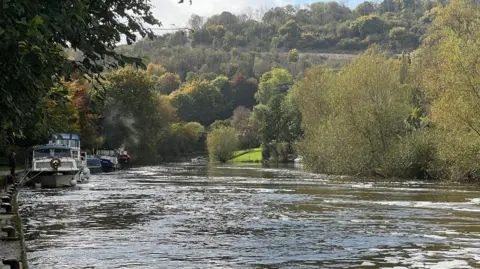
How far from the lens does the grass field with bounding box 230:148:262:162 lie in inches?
4865

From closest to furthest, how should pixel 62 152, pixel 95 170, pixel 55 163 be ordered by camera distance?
pixel 55 163 → pixel 62 152 → pixel 95 170

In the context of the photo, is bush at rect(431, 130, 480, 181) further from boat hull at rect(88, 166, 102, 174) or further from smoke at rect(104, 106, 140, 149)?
smoke at rect(104, 106, 140, 149)

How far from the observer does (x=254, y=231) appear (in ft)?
64.0

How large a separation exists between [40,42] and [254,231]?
12.6 metres

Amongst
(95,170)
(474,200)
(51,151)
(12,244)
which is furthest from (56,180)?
(12,244)

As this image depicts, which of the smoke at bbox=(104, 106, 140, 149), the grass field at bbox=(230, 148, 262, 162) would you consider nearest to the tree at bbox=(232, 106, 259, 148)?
the grass field at bbox=(230, 148, 262, 162)

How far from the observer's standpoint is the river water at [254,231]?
47.9 feet

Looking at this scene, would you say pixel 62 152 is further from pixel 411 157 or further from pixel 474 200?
pixel 474 200

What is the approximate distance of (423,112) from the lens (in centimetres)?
7369

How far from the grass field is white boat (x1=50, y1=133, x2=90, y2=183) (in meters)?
64.5

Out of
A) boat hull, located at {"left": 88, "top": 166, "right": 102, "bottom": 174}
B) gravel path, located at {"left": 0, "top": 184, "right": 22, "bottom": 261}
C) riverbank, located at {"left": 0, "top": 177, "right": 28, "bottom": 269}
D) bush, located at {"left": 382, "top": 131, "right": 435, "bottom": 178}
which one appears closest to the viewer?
riverbank, located at {"left": 0, "top": 177, "right": 28, "bottom": 269}

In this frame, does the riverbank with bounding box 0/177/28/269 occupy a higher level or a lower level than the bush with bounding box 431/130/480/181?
lower

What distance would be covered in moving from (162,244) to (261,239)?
9.08 ft

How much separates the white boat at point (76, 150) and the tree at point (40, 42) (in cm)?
3682
